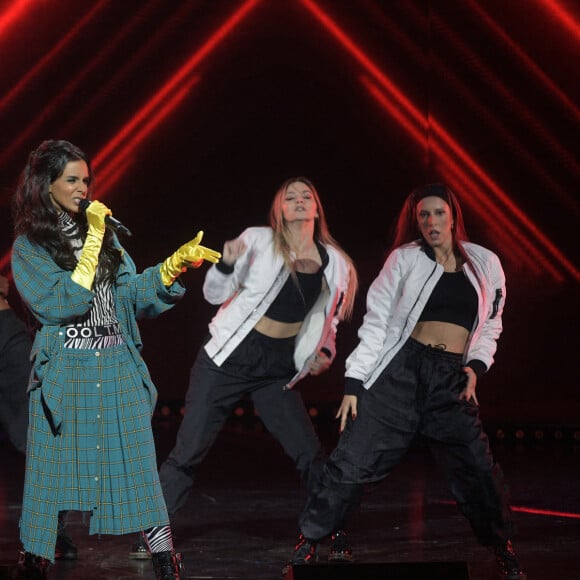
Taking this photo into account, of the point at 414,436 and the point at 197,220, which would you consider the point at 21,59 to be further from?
the point at 414,436

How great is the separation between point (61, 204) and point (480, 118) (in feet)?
16.1

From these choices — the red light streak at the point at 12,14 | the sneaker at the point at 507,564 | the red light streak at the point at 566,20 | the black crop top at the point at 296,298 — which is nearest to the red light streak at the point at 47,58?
the red light streak at the point at 12,14

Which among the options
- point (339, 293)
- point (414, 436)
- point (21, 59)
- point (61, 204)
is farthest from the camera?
point (21, 59)

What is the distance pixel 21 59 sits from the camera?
7.57 meters

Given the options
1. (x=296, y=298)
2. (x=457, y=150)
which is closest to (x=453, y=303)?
(x=296, y=298)

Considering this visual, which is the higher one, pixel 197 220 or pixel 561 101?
pixel 561 101

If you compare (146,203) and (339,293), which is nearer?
(339,293)

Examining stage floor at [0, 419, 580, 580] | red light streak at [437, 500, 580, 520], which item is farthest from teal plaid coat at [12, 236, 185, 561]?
red light streak at [437, 500, 580, 520]

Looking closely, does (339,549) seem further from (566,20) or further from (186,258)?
(566,20)

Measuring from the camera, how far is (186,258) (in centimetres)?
339

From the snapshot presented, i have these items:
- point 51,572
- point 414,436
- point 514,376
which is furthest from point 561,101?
point 51,572

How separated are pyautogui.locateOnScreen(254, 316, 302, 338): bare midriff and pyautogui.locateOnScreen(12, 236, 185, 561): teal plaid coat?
4.49ft

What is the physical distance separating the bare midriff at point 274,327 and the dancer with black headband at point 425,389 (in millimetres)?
750

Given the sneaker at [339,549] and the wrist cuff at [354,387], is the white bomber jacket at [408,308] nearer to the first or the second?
the wrist cuff at [354,387]
